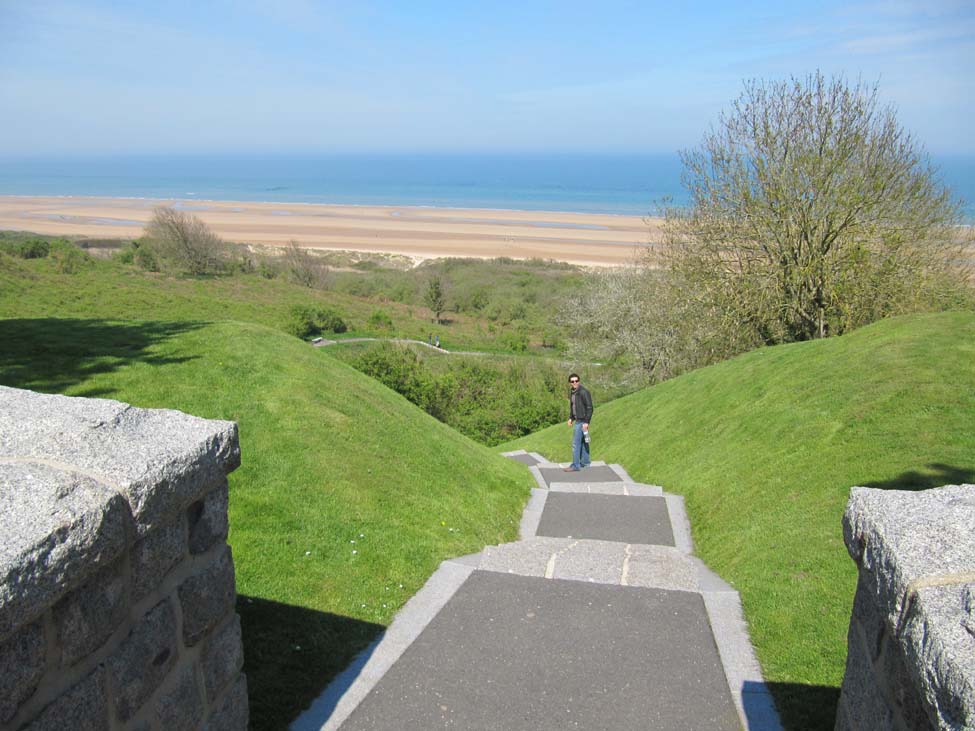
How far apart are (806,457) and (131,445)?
9010mm

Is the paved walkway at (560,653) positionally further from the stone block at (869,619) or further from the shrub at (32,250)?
the shrub at (32,250)

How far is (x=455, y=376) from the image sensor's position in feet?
98.5

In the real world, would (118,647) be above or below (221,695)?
above

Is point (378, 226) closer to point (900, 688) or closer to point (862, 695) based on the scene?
point (862, 695)

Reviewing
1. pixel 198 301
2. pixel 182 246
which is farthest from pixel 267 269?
pixel 198 301

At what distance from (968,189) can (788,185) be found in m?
161

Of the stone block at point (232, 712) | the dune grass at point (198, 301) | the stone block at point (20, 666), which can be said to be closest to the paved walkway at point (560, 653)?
the stone block at point (232, 712)

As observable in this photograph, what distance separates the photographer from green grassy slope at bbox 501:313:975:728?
5902 millimetres

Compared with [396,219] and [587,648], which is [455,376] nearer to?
[587,648]

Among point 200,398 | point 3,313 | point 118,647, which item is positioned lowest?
point 3,313

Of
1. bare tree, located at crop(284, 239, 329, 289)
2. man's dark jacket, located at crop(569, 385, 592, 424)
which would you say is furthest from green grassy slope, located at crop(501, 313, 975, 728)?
bare tree, located at crop(284, 239, 329, 289)

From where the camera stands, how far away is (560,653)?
5.48 meters

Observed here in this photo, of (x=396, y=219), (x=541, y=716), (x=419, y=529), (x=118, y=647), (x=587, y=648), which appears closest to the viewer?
(x=118, y=647)

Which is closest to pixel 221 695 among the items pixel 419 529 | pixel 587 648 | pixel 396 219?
pixel 587 648
